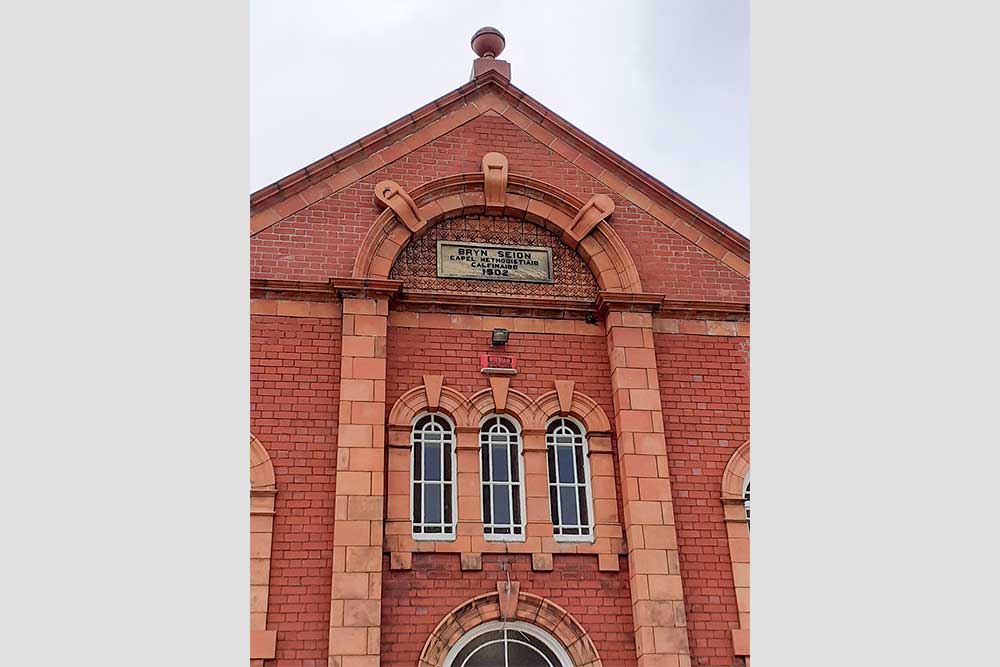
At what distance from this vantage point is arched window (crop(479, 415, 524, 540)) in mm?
13258

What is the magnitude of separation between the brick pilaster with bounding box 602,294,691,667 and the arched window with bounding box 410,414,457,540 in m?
2.38

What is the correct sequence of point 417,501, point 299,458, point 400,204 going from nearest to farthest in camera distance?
point 299,458 → point 417,501 → point 400,204

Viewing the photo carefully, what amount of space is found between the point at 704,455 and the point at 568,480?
200 cm

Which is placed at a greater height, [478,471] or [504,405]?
[504,405]

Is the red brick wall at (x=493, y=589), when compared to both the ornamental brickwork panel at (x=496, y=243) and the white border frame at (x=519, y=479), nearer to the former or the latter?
the white border frame at (x=519, y=479)

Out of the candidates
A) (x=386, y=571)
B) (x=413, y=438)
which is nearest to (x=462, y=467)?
(x=413, y=438)

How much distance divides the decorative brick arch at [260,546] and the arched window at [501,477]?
2.81 meters

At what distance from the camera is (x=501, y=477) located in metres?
13.6

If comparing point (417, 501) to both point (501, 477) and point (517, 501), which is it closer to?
point (501, 477)

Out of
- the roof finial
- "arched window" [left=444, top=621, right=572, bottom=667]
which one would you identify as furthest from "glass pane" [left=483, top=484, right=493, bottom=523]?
the roof finial

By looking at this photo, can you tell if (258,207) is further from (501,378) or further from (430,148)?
(501,378)

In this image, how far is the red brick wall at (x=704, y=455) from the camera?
42.7 feet

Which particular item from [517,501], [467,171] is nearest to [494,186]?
[467,171]

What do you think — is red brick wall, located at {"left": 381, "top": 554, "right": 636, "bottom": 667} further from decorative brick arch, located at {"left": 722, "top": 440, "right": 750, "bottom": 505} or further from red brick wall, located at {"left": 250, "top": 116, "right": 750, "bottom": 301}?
red brick wall, located at {"left": 250, "top": 116, "right": 750, "bottom": 301}
